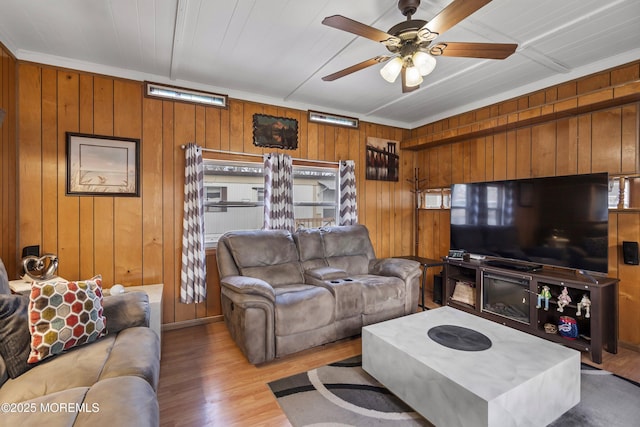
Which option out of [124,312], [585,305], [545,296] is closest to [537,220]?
[545,296]

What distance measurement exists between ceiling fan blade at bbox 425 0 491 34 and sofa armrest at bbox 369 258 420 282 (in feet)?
7.60

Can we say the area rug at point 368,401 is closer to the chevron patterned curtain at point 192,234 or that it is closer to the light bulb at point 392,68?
the chevron patterned curtain at point 192,234

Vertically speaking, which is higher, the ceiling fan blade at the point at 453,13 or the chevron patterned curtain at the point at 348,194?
the ceiling fan blade at the point at 453,13

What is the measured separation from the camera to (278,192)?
3.59 metres

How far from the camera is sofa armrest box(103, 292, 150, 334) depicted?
72.7 inches

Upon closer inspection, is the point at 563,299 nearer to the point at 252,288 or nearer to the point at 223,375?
the point at 252,288

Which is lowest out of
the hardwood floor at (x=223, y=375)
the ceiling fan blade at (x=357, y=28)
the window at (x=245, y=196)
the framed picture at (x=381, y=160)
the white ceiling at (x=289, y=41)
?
the hardwood floor at (x=223, y=375)

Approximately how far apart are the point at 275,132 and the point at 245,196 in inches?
35.3

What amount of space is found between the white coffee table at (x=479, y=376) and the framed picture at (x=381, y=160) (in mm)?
2737

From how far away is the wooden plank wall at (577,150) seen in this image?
103 inches

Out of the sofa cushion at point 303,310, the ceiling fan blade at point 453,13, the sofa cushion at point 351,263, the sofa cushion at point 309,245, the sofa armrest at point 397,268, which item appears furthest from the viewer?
the sofa cushion at point 351,263

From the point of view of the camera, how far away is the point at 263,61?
9.01ft

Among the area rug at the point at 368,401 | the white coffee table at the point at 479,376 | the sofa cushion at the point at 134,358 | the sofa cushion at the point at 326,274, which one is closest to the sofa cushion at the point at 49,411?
the sofa cushion at the point at 134,358

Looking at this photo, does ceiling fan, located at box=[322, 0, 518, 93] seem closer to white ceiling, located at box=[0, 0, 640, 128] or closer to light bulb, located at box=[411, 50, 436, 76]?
light bulb, located at box=[411, 50, 436, 76]
